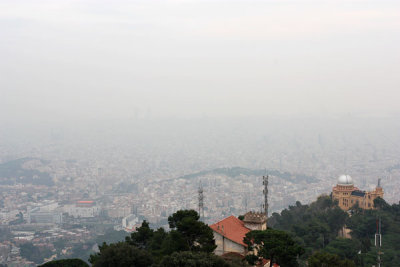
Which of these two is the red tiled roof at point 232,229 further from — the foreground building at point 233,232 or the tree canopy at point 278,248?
the tree canopy at point 278,248

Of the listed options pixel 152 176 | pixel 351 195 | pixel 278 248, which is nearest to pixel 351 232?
pixel 351 195

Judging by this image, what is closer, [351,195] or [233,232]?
[233,232]

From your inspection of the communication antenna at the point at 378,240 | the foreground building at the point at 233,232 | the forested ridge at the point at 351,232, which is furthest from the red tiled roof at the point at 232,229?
the communication antenna at the point at 378,240

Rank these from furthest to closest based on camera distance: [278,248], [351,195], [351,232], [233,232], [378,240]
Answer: [351,195]
[351,232]
[378,240]
[233,232]
[278,248]

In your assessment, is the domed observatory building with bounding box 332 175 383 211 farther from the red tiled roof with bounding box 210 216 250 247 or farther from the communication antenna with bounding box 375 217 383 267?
the red tiled roof with bounding box 210 216 250 247

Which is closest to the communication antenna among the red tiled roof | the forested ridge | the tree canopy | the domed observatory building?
the forested ridge

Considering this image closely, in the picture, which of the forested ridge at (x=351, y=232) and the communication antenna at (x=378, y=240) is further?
the forested ridge at (x=351, y=232)

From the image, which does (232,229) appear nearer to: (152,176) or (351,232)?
(351,232)

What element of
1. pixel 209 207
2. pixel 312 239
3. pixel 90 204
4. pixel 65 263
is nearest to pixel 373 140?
pixel 209 207
